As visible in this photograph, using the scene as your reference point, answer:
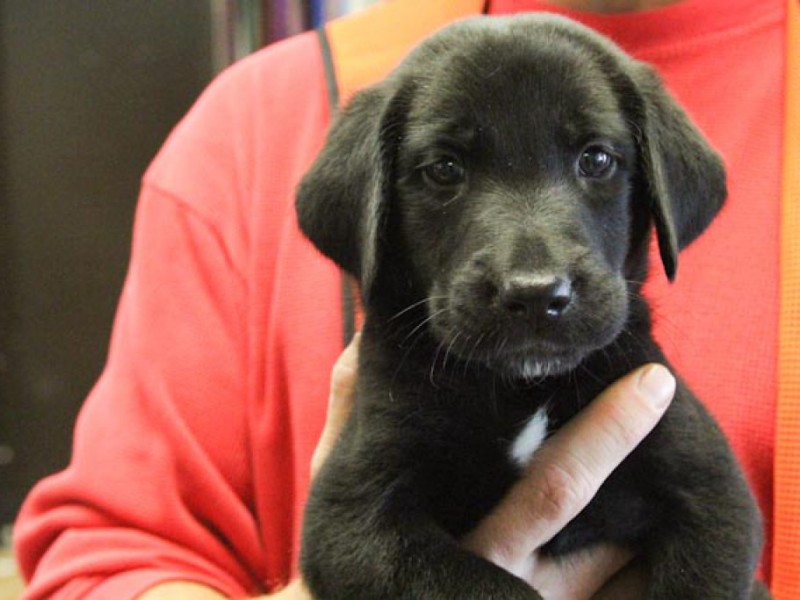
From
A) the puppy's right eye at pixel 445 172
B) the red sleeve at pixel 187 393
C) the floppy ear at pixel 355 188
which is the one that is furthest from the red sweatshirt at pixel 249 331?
the puppy's right eye at pixel 445 172

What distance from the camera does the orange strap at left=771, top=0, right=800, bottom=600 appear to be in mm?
1306

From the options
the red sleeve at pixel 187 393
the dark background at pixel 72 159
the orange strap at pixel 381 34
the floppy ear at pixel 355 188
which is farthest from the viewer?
the dark background at pixel 72 159

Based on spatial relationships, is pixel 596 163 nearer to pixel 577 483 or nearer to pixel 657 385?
pixel 657 385

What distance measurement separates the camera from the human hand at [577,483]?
111 centimetres

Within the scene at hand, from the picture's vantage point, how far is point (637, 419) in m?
1.12

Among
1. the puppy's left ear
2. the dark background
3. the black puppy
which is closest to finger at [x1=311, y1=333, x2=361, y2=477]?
the black puppy

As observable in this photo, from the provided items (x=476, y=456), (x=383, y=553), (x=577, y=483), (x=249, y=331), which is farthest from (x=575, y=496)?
(x=249, y=331)

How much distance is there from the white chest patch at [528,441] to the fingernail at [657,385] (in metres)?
0.13

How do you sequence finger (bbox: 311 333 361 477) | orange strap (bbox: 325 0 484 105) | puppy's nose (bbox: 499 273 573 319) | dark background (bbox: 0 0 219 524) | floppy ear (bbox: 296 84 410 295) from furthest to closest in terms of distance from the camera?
dark background (bbox: 0 0 219 524)
orange strap (bbox: 325 0 484 105)
finger (bbox: 311 333 361 477)
floppy ear (bbox: 296 84 410 295)
puppy's nose (bbox: 499 273 573 319)

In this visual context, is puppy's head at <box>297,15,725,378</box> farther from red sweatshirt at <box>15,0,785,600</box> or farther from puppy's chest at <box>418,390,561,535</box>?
red sweatshirt at <box>15,0,785,600</box>

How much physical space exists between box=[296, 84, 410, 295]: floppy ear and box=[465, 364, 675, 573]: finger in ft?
1.04

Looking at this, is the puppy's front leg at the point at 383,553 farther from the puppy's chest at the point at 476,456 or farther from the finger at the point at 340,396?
the finger at the point at 340,396

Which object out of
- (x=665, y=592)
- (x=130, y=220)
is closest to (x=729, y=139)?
(x=665, y=592)

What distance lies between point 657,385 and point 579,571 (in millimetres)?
259
